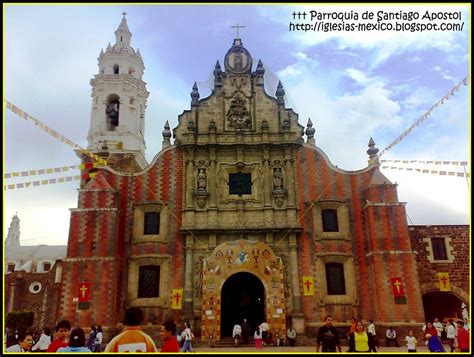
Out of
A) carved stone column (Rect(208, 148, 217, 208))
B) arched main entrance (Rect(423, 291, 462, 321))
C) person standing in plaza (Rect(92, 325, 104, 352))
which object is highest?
carved stone column (Rect(208, 148, 217, 208))

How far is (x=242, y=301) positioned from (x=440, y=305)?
1289 cm

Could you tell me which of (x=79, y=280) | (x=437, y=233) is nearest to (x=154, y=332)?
(x=79, y=280)

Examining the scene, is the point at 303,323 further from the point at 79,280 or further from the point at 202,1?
the point at 202,1

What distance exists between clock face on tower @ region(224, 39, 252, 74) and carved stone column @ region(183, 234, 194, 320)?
33.7 ft

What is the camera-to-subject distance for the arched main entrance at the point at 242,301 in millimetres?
22109

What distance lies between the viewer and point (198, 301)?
842 inches

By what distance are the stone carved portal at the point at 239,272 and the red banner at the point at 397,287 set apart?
520cm

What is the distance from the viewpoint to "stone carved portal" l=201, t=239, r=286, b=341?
20578mm

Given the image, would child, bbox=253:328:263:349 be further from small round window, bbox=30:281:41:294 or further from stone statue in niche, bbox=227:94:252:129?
small round window, bbox=30:281:41:294

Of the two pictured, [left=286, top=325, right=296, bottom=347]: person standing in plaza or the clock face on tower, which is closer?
[left=286, top=325, right=296, bottom=347]: person standing in plaza

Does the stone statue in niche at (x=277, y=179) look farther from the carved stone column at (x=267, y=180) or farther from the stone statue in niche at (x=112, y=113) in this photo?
the stone statue in niche at (x=112, y=113)

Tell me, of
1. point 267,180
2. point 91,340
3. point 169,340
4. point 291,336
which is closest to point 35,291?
point 91,340

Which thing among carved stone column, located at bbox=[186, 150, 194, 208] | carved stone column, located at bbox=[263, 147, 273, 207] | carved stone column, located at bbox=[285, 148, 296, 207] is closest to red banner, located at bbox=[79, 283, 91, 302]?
carved stone column, located at bbox=[186, 150, 194, 208]

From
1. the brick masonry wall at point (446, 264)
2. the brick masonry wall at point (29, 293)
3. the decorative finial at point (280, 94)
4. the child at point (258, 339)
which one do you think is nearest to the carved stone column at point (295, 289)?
the child at point (258, 339)
